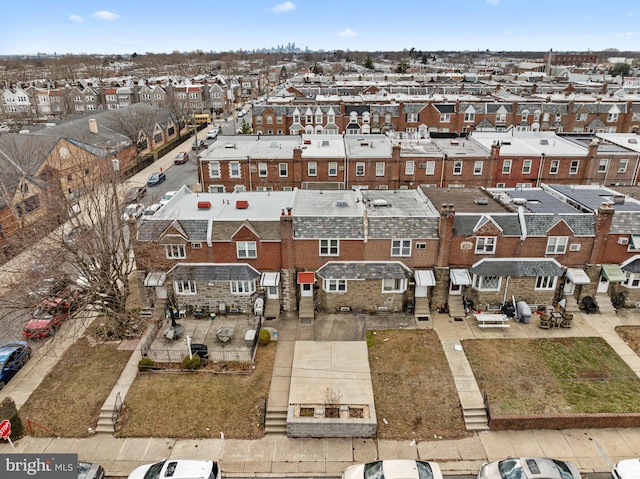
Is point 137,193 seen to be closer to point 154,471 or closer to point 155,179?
point 155,179

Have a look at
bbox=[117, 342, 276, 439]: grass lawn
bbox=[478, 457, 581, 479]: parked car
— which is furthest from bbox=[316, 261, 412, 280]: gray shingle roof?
bbox=[478, 457, 581, 479]: parked car

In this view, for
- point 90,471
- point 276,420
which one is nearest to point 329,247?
point 276,420

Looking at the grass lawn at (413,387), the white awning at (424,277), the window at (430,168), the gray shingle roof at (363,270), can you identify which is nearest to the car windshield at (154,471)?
the grass lawn at (413,387)

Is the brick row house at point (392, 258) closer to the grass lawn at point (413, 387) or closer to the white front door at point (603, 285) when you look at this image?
the white front door at point (603, 285)

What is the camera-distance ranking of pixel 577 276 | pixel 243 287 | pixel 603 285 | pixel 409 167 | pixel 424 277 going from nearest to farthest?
pixel 424 277
pixel 577 276
pixel 243 287
pixel 603 285
pixel 409 167

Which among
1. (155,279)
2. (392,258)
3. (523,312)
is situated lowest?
(523,312)

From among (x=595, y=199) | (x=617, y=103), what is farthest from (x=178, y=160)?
(x=617, y=103)

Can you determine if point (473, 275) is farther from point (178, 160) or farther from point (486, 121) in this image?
point (178, 160)
